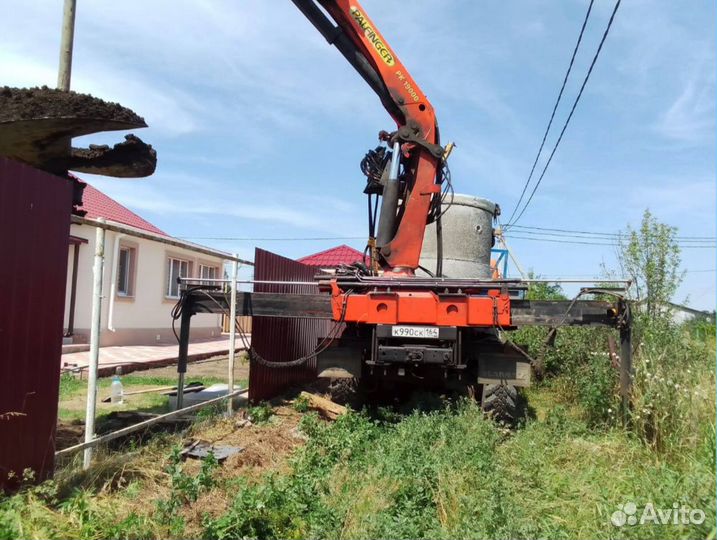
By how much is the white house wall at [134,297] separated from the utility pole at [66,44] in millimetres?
6625

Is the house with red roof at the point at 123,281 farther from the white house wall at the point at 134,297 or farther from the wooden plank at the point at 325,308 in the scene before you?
the wooden plank at the point at 325,308

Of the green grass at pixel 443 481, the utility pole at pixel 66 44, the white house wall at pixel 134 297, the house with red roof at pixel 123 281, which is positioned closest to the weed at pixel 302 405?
the green grass at pixel 443 481

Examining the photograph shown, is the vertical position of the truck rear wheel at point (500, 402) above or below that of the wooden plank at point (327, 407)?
above

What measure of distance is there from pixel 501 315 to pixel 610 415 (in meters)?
1.42

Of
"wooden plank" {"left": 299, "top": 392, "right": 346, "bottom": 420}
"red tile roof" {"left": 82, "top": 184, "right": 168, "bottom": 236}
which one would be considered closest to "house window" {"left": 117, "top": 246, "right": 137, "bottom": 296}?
"red tile roof" {"left": 82, "top": 184, "right": 168, "bottom": 236}

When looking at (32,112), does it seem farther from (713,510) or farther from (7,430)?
(713,510)

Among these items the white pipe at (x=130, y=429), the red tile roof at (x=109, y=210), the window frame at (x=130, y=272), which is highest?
the red tile roof at (x=109, y=210)

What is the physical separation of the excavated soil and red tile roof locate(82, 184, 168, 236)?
10314mm

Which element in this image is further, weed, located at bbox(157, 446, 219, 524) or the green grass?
weed, located at bbox(157, 446, 219, 524)

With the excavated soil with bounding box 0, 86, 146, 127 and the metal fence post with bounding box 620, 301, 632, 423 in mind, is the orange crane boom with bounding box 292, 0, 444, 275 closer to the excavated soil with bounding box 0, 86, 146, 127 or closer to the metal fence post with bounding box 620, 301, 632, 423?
the metal fence post with bounding box 620, 301, 632, 423

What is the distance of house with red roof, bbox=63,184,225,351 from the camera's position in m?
13.0

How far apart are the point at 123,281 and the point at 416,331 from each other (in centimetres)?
1089

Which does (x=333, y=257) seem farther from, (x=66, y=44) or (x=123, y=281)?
(x=66, y=44)

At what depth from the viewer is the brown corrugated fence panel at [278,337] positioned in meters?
7.49
